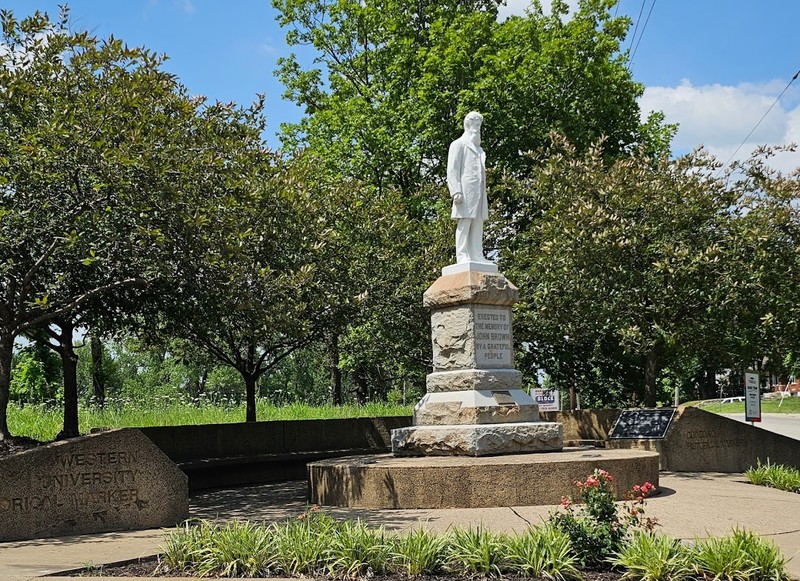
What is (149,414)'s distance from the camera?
18.1 m

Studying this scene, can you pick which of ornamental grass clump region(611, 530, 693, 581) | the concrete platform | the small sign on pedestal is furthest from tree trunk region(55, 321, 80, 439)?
the small sign on pedestal

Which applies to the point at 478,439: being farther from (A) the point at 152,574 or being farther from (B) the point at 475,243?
(A) the point at 152,574

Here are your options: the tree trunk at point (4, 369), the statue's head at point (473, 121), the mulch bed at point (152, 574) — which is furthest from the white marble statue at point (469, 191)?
the mulch bed at point (152, 574)

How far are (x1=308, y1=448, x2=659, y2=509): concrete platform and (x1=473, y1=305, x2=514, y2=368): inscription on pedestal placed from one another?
6.79ft

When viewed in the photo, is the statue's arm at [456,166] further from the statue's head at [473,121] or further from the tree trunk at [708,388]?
the tree trunk at [708,388]

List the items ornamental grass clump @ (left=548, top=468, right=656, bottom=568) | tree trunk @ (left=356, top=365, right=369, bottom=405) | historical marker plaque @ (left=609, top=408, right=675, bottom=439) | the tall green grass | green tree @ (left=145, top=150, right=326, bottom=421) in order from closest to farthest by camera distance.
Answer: ornamental grass clump @ (left=548, top=468, right=656, bottom=568) < green tree @ (left=145, top=150, right=326, bottom=421) < historical marker plaque @ (left=609, top=408, right=675, bottom=439) < the tall green grass < tree trunk @ (left=356, top=365, right=369, bottom=405)

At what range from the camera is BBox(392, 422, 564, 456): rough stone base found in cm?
1155

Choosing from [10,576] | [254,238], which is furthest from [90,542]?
[254,238]

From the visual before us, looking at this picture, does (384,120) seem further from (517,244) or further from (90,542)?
(90,542)

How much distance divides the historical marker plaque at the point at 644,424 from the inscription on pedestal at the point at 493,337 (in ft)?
12.5

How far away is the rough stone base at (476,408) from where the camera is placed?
12078 millimetres

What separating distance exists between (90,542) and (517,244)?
1466cm

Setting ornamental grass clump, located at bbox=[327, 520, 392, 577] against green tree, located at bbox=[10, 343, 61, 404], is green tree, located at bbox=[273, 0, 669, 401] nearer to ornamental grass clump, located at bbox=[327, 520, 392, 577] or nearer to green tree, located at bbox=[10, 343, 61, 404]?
green tree, located at bbox=[10, 343, 61, 404]

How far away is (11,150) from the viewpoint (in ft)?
33.6
